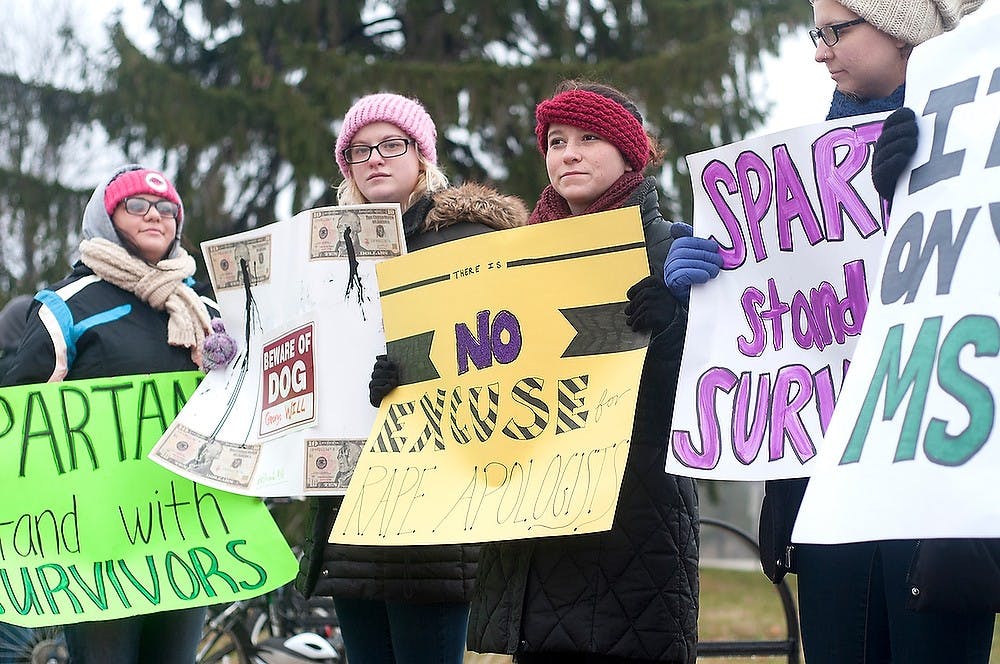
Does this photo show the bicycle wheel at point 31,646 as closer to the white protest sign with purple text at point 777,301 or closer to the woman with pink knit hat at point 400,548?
the woman with pink knit hat at point 400,548

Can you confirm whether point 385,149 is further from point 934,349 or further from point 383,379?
Answer: point 934,349

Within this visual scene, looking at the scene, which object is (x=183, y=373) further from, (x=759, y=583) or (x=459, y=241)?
(x=759, y=583)

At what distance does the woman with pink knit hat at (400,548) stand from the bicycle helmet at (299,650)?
2445 mm

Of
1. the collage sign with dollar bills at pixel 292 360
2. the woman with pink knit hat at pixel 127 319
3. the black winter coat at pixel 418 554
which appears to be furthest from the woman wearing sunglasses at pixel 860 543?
the woman with pink knit hat at pixel 127 319

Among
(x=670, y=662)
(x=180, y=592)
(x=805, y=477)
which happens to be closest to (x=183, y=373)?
(x=180, y=592)

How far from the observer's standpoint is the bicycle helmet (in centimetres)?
550

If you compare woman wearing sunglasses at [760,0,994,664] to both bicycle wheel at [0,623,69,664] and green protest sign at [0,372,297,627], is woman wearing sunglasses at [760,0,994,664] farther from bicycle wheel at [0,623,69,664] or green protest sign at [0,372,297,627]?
bicycle wheel at [0,623,69,664]

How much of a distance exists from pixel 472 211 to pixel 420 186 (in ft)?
0.78

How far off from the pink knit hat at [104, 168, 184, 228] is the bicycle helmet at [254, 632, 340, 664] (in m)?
2.52

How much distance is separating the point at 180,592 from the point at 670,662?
4.93ft

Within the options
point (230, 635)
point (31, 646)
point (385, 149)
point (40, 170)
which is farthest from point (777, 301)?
point (40, 170)

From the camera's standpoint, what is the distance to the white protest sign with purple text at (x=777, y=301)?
7.82ft

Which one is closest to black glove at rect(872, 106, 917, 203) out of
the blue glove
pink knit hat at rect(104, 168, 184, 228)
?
the blue glove

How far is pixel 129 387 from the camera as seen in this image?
3562 mm
